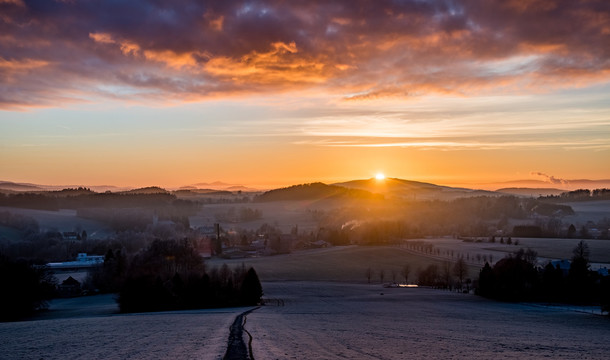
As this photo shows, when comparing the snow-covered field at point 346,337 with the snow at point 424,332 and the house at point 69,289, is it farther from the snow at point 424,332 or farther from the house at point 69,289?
the house at point 69,289

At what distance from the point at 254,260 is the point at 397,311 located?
56420mm

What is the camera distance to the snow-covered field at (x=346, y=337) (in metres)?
18.3

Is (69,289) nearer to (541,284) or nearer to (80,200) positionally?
A: (541,284)

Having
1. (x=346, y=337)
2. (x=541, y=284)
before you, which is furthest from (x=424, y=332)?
(x=541, y=284)

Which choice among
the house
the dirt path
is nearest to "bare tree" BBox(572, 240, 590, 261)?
the dirt path

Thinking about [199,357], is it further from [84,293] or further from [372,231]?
[372,231]

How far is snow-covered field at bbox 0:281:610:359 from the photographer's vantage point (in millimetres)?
18344

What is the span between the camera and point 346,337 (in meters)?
22.5

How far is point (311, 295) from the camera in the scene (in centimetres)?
5381

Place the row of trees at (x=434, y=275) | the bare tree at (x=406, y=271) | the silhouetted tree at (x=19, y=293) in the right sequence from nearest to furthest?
the silhouetted tree at (x=19, y=293) → the row of trees at (x=434, y=275) → the bare tree at (x=406, y=271)

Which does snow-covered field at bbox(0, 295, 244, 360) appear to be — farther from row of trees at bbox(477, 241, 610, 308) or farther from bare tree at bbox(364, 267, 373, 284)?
bare tree at bbox(364, 267, 373, 284)

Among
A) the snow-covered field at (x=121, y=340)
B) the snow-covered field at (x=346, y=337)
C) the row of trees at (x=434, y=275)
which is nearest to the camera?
the snow-covered field at (x=121, y=340)

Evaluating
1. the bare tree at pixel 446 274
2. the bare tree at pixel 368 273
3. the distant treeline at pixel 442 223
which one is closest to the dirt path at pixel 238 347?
the bare tree at pixel 446 274

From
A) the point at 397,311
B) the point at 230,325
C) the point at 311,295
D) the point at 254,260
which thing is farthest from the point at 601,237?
the point at 230,325
